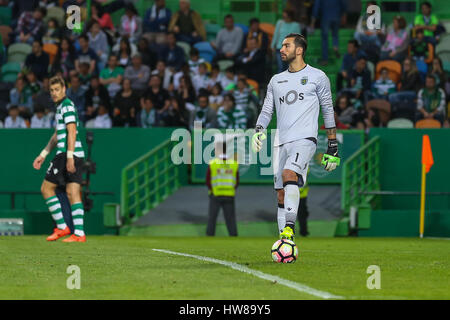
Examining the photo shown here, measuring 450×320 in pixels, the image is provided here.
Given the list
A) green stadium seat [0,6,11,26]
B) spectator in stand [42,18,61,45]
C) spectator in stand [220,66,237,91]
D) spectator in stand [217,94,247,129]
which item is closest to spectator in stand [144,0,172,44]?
spectator in stand [42,18,61,45]

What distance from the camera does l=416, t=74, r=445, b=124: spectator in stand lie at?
20.5m

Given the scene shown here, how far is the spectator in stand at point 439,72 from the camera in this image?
21000 millimetres

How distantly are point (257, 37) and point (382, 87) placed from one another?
3.25 metres

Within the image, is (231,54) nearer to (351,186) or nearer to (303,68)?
(351,186)

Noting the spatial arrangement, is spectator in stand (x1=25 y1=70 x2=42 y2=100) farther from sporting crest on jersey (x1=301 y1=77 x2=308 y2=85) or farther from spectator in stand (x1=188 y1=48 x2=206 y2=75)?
sporting crest on jersey (x1=301 y1=77 x2=308 y2=85)

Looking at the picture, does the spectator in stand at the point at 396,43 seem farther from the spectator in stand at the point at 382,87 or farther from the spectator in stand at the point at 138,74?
the spectator in stand at the point at 138,74

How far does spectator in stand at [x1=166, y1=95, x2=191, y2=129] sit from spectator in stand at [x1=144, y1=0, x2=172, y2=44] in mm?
3335

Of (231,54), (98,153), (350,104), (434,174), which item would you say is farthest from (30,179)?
(434,174)

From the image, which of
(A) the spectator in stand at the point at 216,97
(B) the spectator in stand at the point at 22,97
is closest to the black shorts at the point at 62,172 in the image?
(A) the spectator in stand at the point at 216,97

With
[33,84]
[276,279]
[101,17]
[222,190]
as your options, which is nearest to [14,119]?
[33,84]

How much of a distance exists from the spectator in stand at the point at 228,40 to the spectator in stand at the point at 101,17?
282 centimetres
